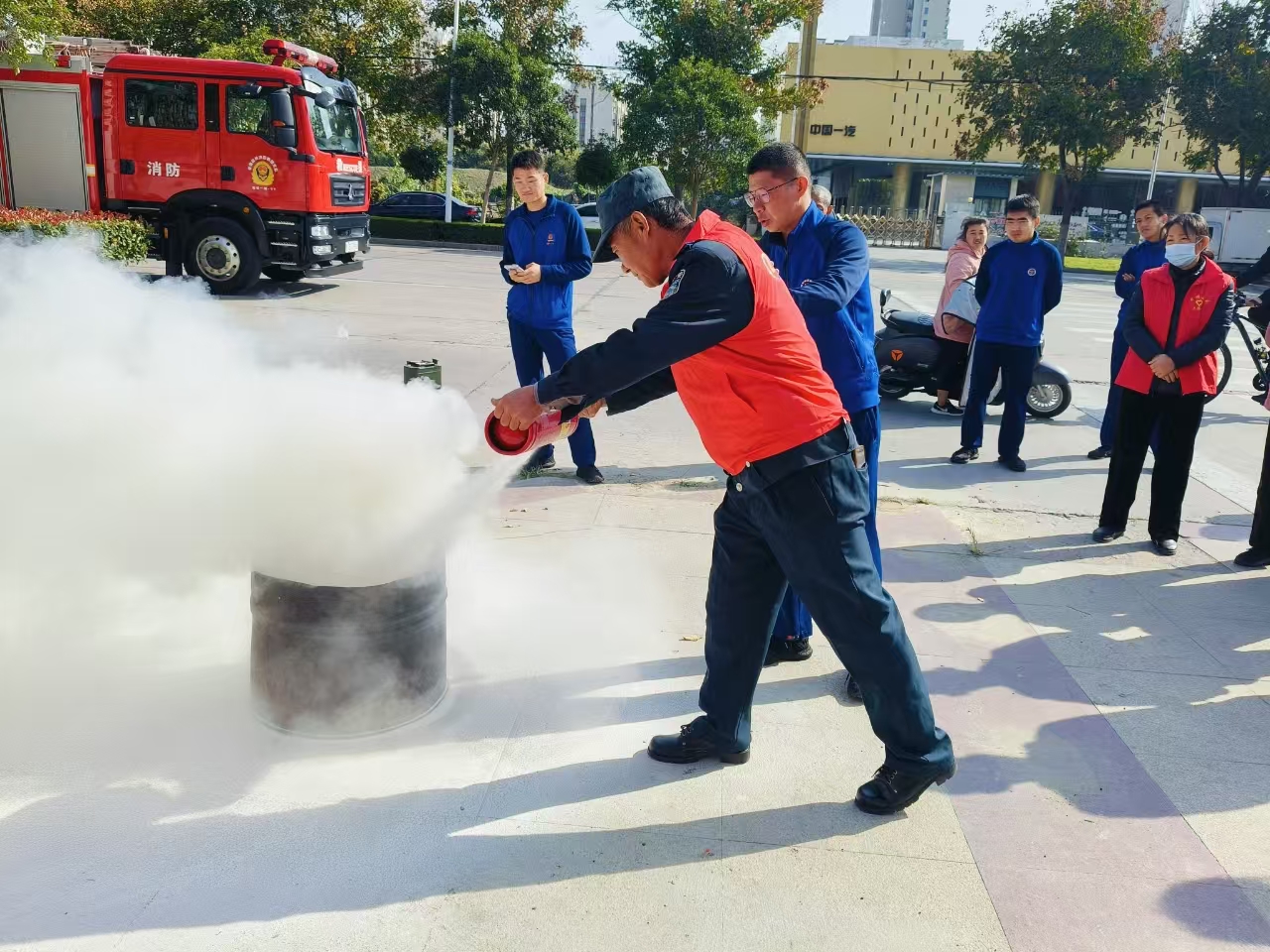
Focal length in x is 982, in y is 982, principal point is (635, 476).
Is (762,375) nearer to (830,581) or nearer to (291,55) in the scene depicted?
(830,581)

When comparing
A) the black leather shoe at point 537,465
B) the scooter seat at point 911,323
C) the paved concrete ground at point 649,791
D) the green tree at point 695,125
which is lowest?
the paved concrete ground at point 649,791

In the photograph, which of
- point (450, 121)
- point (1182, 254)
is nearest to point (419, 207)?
point (450, 121)

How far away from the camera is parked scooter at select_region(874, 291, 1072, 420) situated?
9078mm

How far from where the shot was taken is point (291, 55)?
13805 millimetres

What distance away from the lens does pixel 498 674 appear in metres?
3.88

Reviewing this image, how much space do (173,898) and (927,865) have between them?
6.82ft

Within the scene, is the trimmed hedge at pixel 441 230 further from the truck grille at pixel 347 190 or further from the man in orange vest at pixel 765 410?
the man in orange vest at pixel 765 410

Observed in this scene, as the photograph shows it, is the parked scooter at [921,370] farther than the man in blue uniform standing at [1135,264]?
Result: Yes

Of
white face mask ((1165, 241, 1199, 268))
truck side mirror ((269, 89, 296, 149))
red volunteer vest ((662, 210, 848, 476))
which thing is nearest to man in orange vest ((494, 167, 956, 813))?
red volunteer vest ((662, 210, 848, 476))

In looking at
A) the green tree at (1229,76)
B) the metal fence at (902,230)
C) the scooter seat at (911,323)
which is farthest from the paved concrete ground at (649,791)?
the metal fence at (902,230)

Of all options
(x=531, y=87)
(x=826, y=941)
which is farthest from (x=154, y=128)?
(x=531, y=87)

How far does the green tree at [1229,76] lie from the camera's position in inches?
1206

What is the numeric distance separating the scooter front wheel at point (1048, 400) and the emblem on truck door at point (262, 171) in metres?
10.3

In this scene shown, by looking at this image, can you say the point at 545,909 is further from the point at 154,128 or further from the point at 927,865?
the point at 154,128
